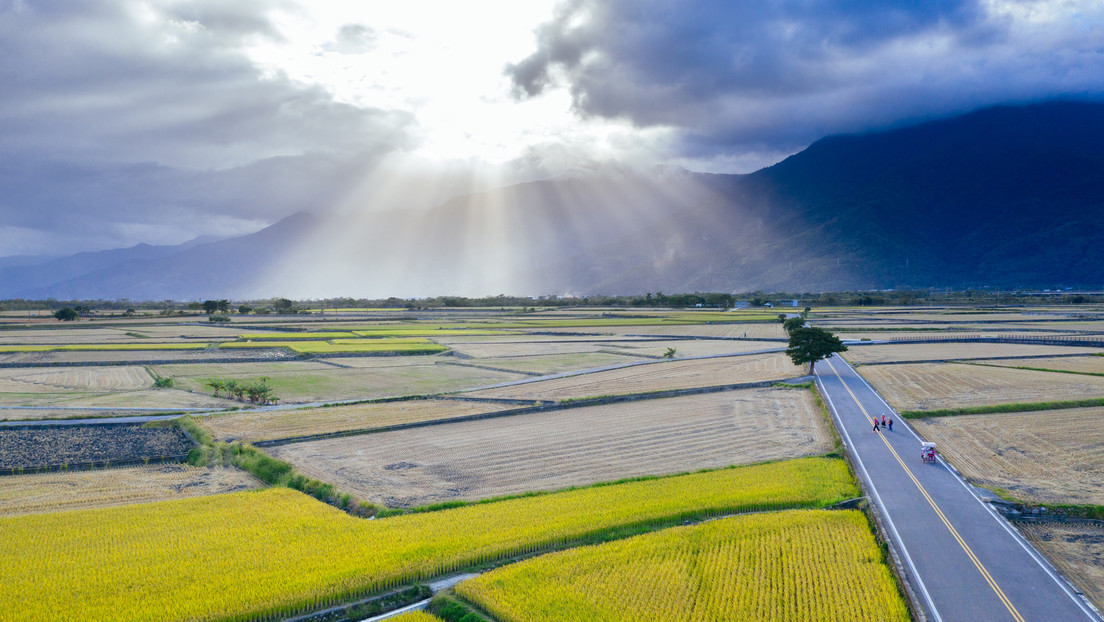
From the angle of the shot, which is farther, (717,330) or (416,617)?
(717,330)

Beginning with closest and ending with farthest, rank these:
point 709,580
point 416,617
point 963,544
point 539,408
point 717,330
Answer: point 416,617 < point 709,580 < point 963,544 < point 539,408 < point 717,330

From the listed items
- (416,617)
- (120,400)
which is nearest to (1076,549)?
(416,617)

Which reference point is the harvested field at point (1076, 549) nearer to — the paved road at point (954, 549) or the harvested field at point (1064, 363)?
the paved road at point (954, 549)

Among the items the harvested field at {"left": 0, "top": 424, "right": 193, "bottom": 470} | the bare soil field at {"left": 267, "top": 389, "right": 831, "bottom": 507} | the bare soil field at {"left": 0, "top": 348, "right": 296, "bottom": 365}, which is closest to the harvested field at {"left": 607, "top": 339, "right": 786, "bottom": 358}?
the bare soil field at {"left": 267, "top": 389, "right": 831, "bottom": 507}

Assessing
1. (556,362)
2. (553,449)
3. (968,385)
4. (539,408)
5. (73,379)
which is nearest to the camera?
(553,449)

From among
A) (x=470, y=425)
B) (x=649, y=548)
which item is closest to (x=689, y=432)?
(x=470, y=425)

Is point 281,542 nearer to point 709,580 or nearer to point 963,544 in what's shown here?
point 709,580

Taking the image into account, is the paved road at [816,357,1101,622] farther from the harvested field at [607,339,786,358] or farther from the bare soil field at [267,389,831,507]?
the harvested field at [607,339,786,358]
